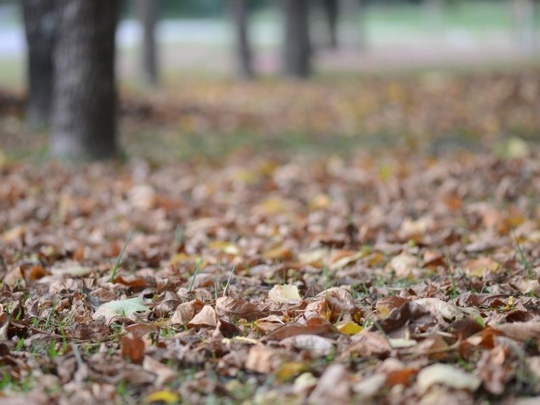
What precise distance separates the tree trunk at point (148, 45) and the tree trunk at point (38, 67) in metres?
7.52

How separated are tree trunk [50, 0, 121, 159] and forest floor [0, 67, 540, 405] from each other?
0.31m

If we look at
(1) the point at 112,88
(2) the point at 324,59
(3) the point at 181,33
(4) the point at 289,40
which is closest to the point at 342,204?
(1) the point at 112,88

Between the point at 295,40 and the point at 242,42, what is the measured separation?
4.19 feet

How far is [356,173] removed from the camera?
7031 millimetres

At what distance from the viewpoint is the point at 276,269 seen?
3.95 m

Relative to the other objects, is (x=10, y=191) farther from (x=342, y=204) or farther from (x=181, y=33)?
(x=181, y=33)

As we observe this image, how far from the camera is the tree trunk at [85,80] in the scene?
24.5ft

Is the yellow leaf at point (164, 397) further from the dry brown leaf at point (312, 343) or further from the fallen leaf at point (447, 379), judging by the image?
the fallen leaf at point (447, 379)

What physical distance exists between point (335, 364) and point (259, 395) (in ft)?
0.96

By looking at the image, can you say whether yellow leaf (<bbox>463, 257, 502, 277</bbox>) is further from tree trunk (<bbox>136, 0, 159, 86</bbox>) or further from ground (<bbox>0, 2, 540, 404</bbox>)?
tree trunk (<bbox>136, 0, 159, 86</bbox>)

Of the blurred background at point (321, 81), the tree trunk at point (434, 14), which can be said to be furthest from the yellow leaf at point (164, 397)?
the tree trunk at point (434, 14)

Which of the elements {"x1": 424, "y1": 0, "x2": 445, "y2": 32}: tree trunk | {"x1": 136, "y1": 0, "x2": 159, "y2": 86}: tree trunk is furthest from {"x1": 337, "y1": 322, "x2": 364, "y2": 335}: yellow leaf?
{"x1": 424, "y1": 0, "x2": 445, "y2": 32}: tree trunk

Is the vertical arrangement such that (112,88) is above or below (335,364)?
above

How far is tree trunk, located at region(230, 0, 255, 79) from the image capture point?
720 inches
